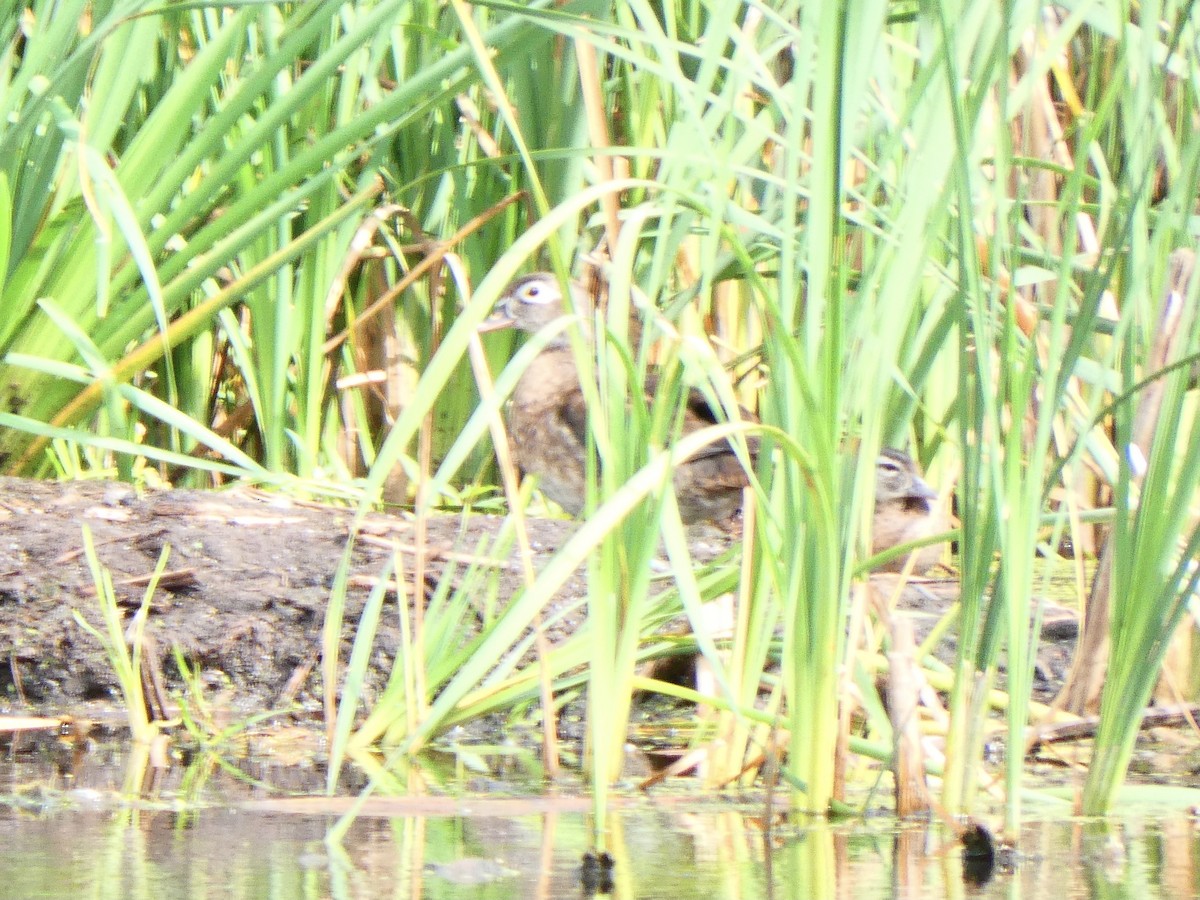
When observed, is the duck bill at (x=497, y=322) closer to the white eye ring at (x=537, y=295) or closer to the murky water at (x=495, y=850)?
the white eye ring at (x=537, y=295)

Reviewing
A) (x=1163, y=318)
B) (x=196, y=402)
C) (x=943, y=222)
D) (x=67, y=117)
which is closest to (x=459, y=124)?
(x=196, y=402)

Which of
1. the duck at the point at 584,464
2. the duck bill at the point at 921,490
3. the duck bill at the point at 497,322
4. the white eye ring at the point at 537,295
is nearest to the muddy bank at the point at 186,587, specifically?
the duck at the point at 584,464

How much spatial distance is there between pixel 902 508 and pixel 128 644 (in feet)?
8.23

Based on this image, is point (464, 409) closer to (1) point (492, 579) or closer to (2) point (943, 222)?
(1) point (492, 579)

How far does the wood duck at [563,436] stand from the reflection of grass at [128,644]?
1728 millimetres

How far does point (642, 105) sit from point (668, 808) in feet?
8.12

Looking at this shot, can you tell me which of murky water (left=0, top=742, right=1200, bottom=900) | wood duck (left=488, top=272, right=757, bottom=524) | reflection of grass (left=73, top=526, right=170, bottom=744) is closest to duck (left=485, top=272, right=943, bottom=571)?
wood duck (left=488, top=272, right=757, bottom=524)

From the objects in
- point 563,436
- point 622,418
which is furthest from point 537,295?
point 622,418

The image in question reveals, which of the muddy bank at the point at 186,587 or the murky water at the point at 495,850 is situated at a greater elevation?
the muddy bank at the point at 186,587

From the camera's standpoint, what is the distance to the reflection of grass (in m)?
3.10

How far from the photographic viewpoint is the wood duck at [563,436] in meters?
5.08

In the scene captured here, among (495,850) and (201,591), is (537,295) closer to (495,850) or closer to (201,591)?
(201,591)

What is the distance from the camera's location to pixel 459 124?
5156 millimetres

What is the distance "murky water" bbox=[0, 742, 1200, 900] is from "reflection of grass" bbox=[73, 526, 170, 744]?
40cm
